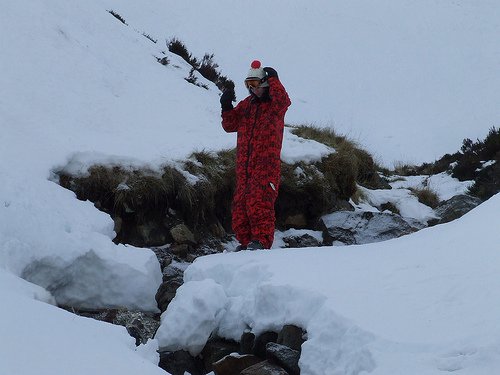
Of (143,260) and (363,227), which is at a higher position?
(363,227)

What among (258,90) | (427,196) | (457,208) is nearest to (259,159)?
(258,90)

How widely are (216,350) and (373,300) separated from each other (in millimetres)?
1208

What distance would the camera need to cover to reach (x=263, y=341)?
13.7ft

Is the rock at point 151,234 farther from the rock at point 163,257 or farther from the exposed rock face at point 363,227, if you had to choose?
the exposed rock face at point 363,227

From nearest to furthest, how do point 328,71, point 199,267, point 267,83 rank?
point 199,267 → point 267,83 → point 328,71

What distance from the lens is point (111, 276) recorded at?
5.31 meters

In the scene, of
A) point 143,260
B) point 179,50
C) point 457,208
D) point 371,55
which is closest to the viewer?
point 143,260

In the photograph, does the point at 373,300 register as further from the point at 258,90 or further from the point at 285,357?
the point at 258,90

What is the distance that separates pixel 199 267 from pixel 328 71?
19.5m

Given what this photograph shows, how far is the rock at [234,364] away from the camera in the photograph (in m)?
4.07

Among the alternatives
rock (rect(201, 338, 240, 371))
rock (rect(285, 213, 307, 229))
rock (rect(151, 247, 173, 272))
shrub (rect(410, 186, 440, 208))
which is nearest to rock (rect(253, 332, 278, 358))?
rock (rect(201, 338, 240, 371))

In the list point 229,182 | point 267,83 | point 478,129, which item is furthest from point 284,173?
point 478,129

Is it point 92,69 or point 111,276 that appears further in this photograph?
point 92,69

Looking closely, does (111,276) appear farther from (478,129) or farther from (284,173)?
(478,129)
